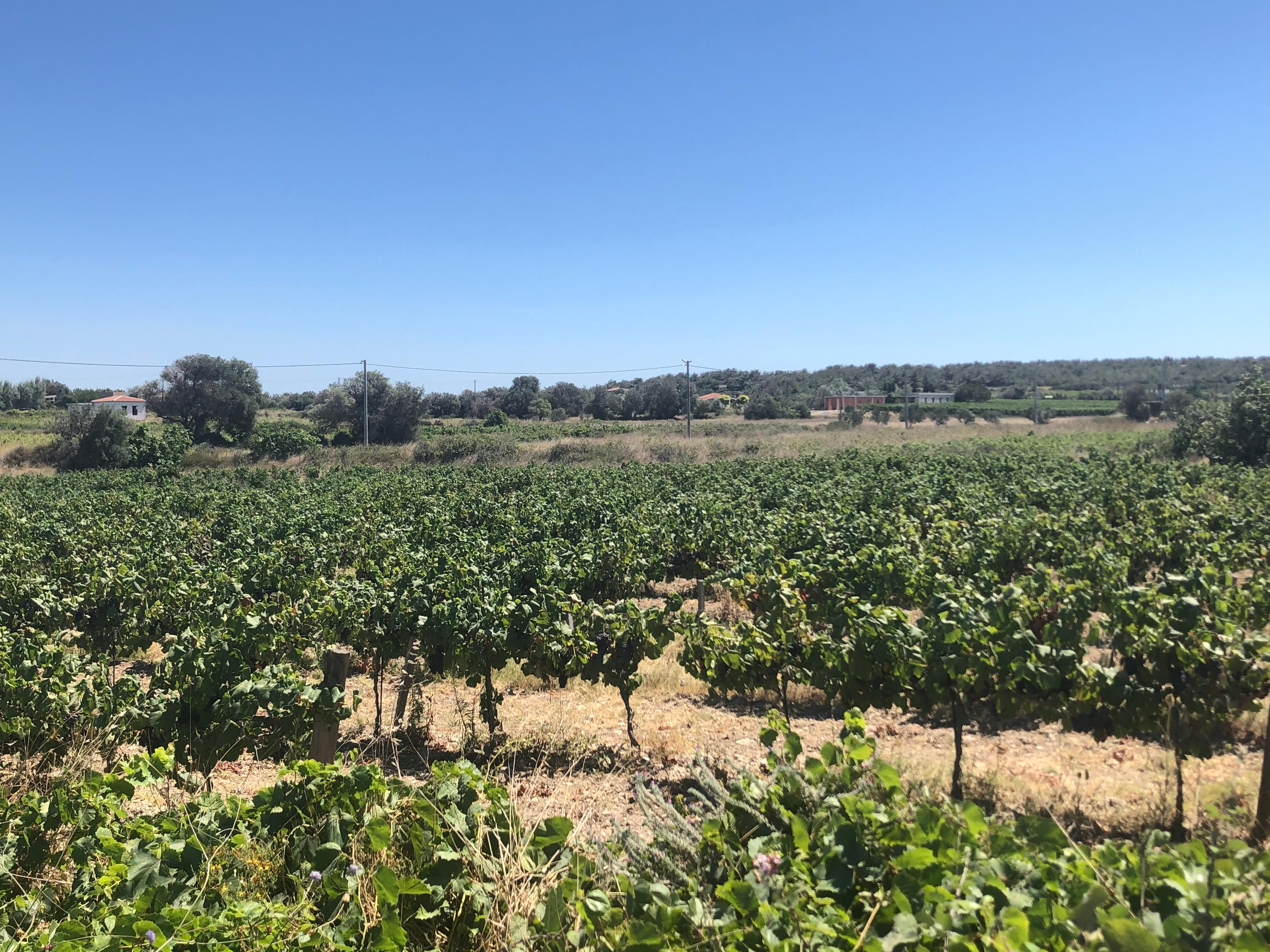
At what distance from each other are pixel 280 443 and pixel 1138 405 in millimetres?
66380

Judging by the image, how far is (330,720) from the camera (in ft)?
17.1

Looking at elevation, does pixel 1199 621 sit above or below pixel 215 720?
above

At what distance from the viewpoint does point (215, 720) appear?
5234 mm

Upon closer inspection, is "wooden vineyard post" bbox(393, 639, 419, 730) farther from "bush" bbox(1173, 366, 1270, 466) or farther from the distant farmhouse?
the distant farmhouse

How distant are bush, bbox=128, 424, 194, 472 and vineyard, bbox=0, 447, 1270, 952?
2948 cm

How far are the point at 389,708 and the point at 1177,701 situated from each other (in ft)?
26.0

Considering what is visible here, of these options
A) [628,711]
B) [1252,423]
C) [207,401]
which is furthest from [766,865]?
[207,401]

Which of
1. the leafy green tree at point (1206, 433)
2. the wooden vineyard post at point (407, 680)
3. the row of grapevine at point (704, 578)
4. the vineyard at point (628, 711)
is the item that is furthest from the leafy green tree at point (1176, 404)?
the wooden vineyard post at point (407, 680)

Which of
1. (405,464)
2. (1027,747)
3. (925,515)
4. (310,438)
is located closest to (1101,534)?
(925,515)

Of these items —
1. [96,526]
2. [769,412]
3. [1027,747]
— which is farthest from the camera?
[769,412]

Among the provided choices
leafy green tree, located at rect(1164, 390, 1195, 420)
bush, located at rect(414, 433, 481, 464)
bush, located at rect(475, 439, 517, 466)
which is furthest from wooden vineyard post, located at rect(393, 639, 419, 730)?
leafy green tree, located at rect(1164, 390, 1195, 420)

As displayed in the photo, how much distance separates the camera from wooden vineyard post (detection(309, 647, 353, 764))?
5254mm

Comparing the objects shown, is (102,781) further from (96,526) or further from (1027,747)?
(96,526)

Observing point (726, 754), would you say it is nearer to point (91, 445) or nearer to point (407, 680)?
point (407, 680)
